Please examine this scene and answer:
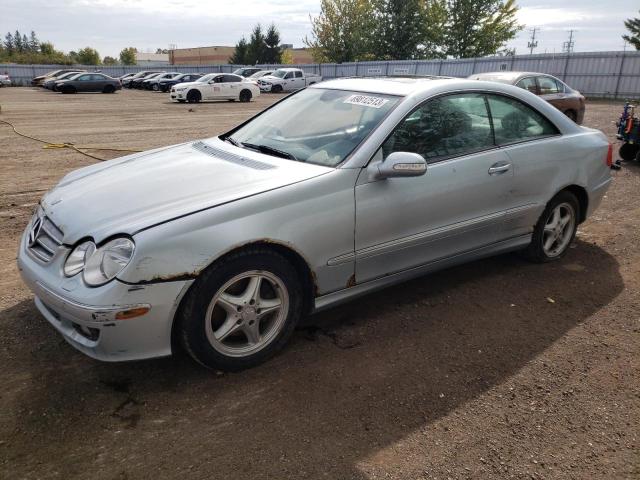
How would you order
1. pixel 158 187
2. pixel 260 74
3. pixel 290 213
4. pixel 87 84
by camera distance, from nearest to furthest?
pixel 290 213 < pixel 158 187 < pixel 87 84 < pixel 260 74

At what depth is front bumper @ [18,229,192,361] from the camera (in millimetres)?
2479

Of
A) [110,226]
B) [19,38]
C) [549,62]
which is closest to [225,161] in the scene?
[110,226]

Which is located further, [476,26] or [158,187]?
[476,26]

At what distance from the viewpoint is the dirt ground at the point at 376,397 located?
2.31m

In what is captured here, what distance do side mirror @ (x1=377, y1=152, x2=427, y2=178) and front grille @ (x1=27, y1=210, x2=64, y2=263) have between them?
1851 mm

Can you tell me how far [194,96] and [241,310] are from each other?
78.0 feet

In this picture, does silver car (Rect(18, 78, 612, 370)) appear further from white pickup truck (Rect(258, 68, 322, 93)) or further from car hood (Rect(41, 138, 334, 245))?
white pickup truck (Rect(258, 68, 322, 93))

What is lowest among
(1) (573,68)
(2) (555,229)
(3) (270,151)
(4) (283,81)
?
(2) (555,229)

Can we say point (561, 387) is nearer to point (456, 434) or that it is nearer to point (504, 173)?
point (456, 434)

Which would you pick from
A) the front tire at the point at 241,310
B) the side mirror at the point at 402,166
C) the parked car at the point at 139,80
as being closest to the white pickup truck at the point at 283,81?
the parked car at the point at 139,80

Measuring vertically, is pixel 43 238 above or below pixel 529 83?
below

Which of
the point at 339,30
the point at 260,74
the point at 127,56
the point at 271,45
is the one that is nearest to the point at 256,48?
the point at 271,45

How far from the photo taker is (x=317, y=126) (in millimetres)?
3656

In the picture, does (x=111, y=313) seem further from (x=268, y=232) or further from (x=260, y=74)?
(x=260, y=74)
